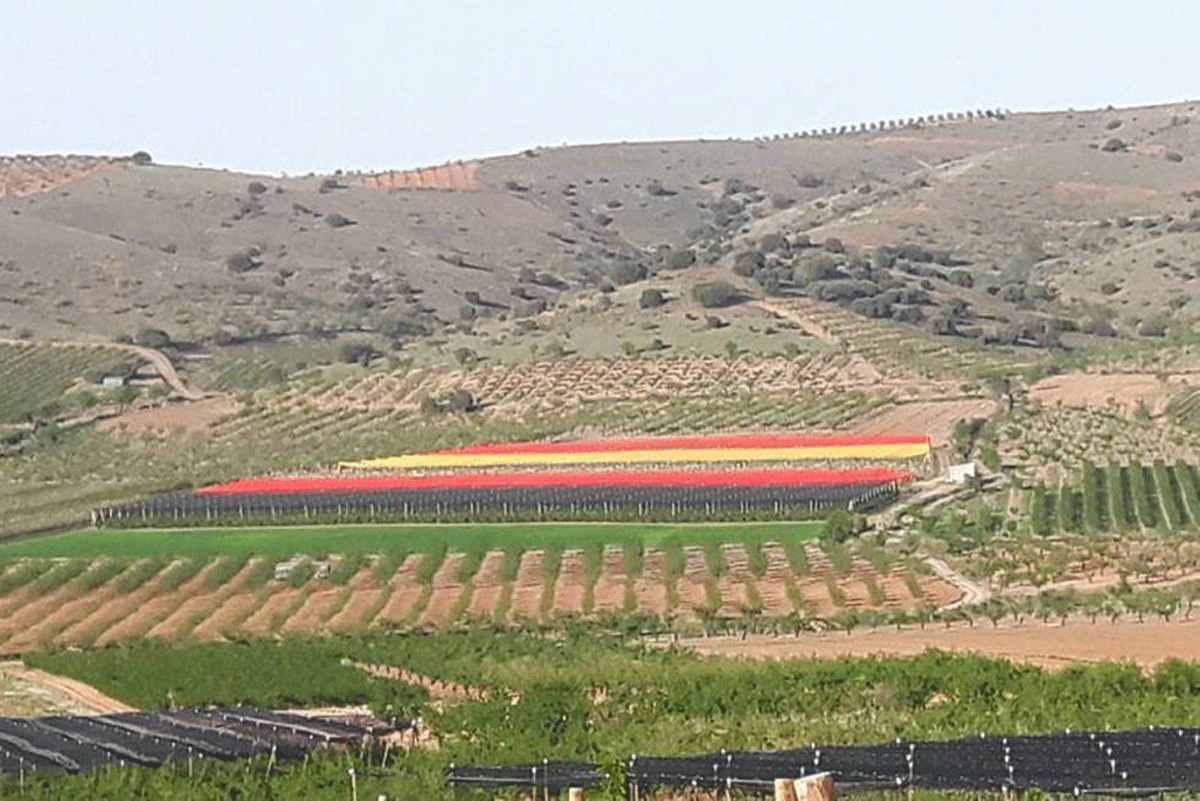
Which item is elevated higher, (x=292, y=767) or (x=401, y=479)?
(x=292, y=767)

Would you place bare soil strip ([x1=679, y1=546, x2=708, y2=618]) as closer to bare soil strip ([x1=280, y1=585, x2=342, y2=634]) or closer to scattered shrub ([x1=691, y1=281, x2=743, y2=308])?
bare soil strip ([x1=280, y1=585, x2=342, y2=634])

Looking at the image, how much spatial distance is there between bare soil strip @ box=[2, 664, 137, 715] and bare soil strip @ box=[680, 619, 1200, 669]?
10781mm

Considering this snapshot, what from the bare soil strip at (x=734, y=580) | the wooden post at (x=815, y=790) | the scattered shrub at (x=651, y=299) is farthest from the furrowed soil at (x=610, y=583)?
the scattered shrub at (x=651, y=299)

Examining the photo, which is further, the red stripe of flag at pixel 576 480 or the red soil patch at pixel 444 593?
the red stripe of flag at pixel 576 480

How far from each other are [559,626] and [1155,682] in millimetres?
16751

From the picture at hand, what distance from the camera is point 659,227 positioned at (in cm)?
A: 18662

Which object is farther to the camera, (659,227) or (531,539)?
(659,227)

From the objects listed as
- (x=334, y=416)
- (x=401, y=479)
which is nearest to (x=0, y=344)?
(x=334, y=416)

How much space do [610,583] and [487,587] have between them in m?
2.82

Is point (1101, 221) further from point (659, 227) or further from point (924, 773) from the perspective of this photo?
point (924, 773)

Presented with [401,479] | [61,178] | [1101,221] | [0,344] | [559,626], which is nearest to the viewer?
[559,626]

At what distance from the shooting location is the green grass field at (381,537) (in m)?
58.9

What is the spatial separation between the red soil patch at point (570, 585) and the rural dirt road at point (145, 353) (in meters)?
51.4

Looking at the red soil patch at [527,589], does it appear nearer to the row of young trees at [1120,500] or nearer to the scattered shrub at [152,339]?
the row of young trees at [1120,500]
